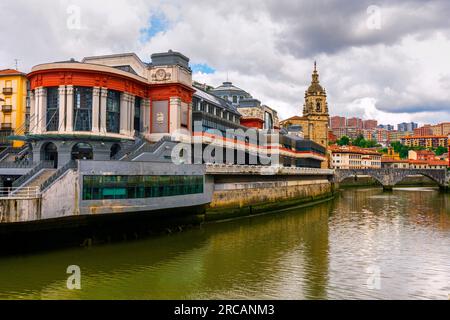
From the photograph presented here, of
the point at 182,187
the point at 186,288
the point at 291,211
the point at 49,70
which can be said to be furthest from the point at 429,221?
the point at 49,70

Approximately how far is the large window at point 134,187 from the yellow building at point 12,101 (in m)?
33.2

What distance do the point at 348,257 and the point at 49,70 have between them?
3542 centimetres

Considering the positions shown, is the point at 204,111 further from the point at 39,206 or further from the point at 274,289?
the point at 274,289

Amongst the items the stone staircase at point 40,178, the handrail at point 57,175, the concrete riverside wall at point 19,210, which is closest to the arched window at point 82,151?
the stone staircase at point 40,178

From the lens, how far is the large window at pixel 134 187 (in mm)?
30016

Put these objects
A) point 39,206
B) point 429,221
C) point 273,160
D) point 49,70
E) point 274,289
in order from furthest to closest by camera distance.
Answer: point 273,160
point 429,221
point 49,70
point 39,206
point 274,289

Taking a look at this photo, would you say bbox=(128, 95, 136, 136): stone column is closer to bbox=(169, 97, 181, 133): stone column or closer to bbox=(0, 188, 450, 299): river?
bbox=(169, 97, 181, 133): stone column

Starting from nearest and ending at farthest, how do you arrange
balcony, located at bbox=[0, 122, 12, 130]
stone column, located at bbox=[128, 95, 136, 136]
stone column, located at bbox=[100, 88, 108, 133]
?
stone column, located at bbox=[100, 88, 108, 133] < stone column, located at bbox=[128, 95, 136, 136] < balcony, located at bbox=[0, 122, 12, 130]

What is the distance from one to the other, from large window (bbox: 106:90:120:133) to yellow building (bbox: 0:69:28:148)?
20.8 metres

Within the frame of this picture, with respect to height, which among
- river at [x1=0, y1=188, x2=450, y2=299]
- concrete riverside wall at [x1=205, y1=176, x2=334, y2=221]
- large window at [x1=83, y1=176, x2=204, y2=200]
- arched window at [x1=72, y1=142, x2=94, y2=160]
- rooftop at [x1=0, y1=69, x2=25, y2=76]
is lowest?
river at [x1=0, y1=188, x2=450, y2=299]

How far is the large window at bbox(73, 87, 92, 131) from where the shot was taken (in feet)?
139

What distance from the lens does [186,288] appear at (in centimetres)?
2259

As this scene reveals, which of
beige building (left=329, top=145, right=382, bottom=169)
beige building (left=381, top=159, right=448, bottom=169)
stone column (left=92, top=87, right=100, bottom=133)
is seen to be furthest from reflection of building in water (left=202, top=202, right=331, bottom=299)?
beige building (left=381, top=159, right=448, bottom=169)
